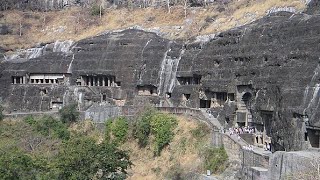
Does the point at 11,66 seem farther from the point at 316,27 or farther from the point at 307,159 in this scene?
the point at 307,159

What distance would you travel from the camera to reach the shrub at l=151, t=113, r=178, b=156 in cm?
4141

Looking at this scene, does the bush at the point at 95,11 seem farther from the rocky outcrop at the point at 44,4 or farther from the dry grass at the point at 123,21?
the rocky outcrop at the point at 44,4

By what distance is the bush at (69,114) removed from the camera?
48781 mm

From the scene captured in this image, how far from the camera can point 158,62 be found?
171 ft

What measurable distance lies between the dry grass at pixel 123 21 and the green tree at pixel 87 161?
24.2 metres

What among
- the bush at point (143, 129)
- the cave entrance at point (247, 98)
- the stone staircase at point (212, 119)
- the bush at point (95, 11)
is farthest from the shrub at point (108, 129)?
the bush at point (95, 11)

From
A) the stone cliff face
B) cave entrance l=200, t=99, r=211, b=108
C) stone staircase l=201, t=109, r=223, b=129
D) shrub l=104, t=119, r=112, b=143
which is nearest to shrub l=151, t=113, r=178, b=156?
stone staircase l=201, t=109, r=223, b=129

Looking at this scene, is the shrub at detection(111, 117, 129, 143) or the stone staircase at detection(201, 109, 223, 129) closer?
the stone staircase at detection(201, 109, 223, 129)

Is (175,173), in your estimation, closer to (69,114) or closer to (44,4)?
(69,114)

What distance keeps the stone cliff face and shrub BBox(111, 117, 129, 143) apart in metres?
6.12

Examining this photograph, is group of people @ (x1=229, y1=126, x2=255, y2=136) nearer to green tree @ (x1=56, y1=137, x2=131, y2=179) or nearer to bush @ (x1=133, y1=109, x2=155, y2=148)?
bush @ (x1=133, y1=109, x2=155, y2=148)

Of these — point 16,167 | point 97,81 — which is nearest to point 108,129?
point 97,81

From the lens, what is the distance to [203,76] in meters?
46.8

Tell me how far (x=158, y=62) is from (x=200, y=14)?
13.3 metres
